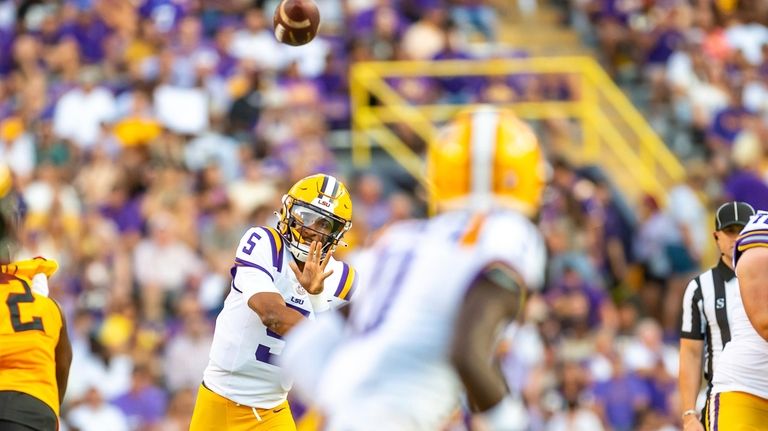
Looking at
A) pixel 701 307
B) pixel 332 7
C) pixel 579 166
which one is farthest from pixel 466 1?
pixel 701 307

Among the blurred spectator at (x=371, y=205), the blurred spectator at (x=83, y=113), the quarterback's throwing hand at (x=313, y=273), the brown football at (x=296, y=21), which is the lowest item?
the quarterback's throwing hand at (x=313, y=273)

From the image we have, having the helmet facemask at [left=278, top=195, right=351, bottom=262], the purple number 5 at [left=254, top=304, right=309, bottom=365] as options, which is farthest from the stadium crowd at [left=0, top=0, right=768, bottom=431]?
the helmet facemask at [left=278, top=195, right=351, bottom=262]

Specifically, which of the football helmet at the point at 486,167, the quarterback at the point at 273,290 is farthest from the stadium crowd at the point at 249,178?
the football helmet at the point at 486,167

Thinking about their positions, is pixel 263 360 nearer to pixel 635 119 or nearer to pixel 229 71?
pixel 229 71

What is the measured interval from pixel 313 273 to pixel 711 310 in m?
2.21

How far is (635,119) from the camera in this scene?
18578 mm

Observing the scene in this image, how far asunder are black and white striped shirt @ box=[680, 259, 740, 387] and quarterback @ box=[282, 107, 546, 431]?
2971 millimetres

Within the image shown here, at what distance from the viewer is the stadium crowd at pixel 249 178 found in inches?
565

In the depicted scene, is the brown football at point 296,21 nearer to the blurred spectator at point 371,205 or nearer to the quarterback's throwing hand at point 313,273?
the quarterback's throwing hand at point 313,273

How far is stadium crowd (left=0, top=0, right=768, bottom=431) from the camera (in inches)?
565

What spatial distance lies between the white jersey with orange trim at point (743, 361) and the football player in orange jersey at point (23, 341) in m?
3.36

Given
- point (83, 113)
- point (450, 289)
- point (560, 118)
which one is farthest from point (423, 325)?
point (560, 118)

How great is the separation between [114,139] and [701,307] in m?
9.13

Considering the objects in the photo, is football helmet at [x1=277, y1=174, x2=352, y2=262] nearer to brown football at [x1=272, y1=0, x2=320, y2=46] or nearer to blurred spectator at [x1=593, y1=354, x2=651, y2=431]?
brown football at [x1=272, y1=0, x2=320, y2=46]
